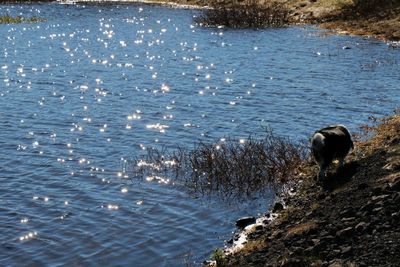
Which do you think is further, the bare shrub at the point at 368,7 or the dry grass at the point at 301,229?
the bare shrub at the point at 368,7

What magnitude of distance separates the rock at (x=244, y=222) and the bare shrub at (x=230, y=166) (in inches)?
87.7

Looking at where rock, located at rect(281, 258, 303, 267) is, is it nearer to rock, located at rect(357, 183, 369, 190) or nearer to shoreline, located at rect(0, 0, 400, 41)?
rock, located at rect(357, 183, 369, 190)

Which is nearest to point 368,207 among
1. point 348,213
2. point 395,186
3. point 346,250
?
point 348,213

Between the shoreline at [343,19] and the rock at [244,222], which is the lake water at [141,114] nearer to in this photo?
the rock at [244,222]

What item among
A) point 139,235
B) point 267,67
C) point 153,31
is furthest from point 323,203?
point 153,31

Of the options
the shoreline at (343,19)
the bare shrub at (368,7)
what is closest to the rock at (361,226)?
the shoreline at (343,19)

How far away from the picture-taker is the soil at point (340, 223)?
1091 centimetres

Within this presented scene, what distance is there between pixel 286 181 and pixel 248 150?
1.99 m

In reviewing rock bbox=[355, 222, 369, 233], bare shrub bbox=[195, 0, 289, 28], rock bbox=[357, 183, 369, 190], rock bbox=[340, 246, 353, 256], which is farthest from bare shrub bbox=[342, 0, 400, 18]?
rock bbox=[340, 246, 353, 256]

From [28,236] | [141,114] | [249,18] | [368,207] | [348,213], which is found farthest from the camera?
[249,18]

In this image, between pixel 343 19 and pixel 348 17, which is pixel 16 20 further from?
pixel 348 17

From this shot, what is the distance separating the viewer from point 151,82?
1414 inches

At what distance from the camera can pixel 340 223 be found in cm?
1258

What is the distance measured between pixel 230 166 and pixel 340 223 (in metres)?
6.72
